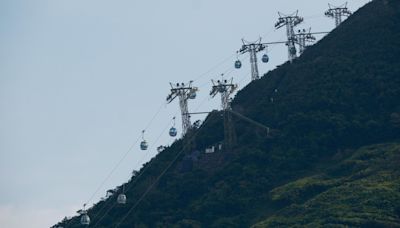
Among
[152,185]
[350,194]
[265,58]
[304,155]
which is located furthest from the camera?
[265,58]

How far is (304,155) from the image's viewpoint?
136250mm

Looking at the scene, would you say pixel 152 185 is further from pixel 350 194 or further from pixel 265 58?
pixel 350 194

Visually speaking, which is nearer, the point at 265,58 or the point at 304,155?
the point at 304,155

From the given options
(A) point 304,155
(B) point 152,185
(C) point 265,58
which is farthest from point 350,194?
(C) point 265,58

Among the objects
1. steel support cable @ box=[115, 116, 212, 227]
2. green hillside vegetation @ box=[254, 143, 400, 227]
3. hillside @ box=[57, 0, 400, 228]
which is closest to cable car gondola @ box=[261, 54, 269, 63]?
hillside @ box=[57, 0, 400, 228]

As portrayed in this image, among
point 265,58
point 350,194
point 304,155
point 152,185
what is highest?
point 265,58

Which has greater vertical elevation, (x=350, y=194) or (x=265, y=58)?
(x=265, y=58)

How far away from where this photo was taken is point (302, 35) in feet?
533

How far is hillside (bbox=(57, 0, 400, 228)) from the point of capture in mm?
119625

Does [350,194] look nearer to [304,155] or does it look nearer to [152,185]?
[304,155]

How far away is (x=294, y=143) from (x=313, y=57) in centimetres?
2251

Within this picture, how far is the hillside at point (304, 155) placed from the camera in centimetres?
11962

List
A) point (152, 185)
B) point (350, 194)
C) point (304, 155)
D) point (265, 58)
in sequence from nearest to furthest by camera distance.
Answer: point (350, 194)
point (304, 155)
point (152, 185)
point (265, 58)

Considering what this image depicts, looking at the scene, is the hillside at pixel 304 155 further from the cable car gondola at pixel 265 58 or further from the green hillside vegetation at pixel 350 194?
the cable car gondola at pixel 265 58
